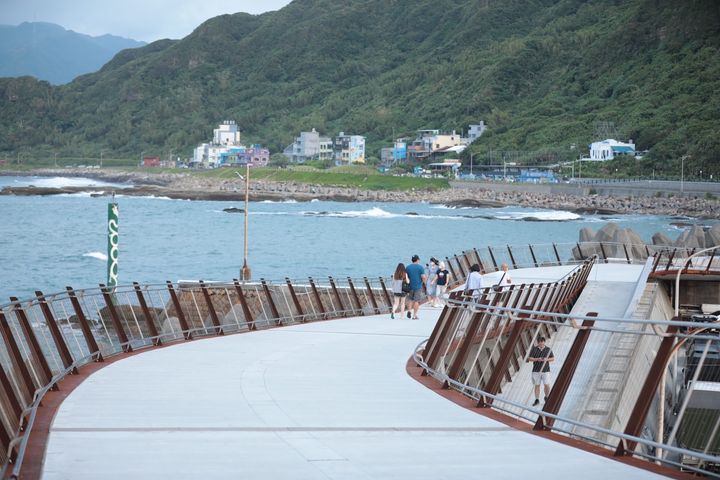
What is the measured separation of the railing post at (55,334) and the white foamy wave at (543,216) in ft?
386

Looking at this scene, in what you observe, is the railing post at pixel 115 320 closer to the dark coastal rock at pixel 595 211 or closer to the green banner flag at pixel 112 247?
the green banner flag at pixel 112 247

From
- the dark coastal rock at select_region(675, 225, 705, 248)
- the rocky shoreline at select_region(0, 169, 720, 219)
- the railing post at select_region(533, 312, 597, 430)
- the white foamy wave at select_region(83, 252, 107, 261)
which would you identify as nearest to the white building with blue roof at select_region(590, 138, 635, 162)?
the rocky shoreline at select_region(0, 169, 720, 219)

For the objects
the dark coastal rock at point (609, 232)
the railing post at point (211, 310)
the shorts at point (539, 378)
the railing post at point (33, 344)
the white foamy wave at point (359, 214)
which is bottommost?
the white foamy wave at point (359, 214)

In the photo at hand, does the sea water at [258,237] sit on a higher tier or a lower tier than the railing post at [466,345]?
lower

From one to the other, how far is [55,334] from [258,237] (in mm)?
100887

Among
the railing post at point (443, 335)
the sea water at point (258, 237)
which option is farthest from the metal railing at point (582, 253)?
the railing post at point (443, 335)

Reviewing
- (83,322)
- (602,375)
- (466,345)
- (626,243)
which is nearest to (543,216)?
(626,243)

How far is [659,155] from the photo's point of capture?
162 metres

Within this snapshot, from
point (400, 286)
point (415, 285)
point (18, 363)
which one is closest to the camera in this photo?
point (18, 363)

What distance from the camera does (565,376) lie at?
11.1 metres

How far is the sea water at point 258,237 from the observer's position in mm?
81562

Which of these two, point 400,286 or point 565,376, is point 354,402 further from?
point 400,286

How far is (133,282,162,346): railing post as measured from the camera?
18589mm

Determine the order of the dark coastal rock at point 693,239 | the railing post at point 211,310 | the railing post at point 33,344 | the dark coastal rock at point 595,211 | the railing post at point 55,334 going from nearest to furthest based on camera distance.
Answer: the railing post at point 33,344 < the railing post at point 55,334 < the railing post at point 211,310 < the dark coastal rock at point 693,239 < the dark coastal rock at point 595,211
